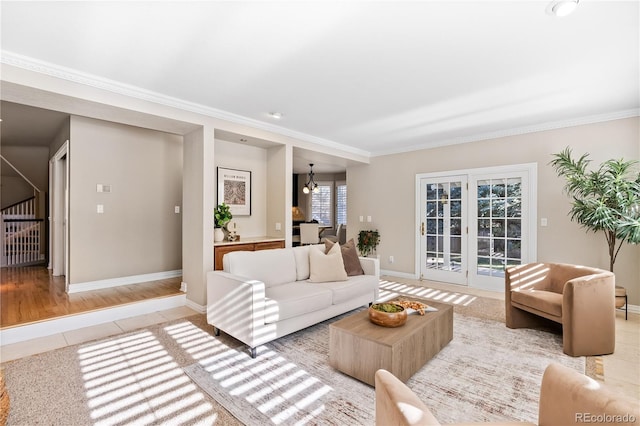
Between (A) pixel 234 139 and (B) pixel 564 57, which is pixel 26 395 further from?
(B) pixel 564 57

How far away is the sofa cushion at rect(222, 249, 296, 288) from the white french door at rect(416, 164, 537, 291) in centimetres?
312

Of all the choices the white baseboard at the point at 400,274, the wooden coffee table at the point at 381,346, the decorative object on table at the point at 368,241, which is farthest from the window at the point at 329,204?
the wooden coffee table at the point at 381,346

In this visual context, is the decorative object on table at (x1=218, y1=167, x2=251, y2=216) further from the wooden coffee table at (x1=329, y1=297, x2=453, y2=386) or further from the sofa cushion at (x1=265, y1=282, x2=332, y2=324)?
the wooden coffee table at (x1=329, y1=297, x2=453, y2=386)

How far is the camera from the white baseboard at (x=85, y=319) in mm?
2979

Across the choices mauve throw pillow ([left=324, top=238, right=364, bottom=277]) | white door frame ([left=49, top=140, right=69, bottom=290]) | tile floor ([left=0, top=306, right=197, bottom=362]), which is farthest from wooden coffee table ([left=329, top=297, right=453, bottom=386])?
white door frame ([left=49, top=140, right=69, bottom=290])

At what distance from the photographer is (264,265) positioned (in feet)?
11.4

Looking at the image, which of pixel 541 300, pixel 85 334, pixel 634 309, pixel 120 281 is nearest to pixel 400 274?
pixel 541 300

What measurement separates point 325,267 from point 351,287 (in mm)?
386

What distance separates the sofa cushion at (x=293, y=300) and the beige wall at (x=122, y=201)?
284 cm

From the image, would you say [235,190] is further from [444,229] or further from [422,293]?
[444,229]

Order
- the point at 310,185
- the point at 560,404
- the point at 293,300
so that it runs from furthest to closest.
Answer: the point at 310,185 → the point at 293,300 → the point at 560,404

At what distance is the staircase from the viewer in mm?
6176

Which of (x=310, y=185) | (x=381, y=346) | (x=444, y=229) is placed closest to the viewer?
(x=381, y=346)

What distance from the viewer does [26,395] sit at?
6.90ft
